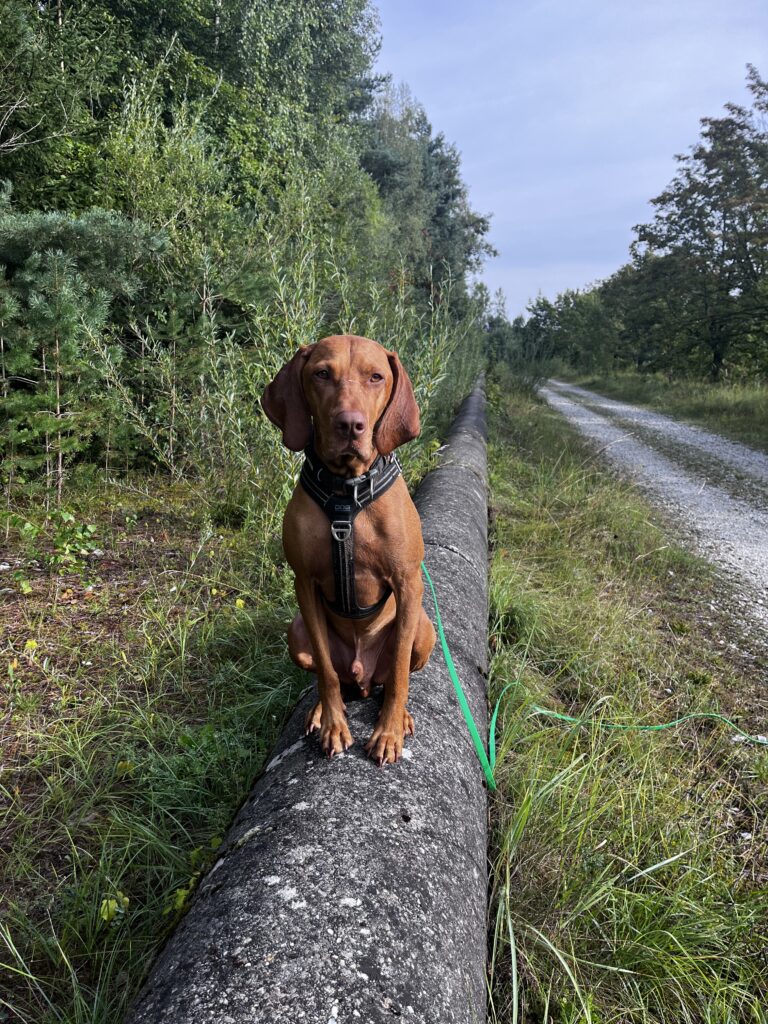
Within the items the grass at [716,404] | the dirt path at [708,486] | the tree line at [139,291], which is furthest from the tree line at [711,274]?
the tree line at [139,291]

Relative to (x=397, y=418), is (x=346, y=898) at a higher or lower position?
lower

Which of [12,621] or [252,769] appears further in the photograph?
[12,621]

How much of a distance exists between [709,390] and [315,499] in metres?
18.6

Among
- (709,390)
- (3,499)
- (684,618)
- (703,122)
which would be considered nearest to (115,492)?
(3,499)

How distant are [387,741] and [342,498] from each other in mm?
688

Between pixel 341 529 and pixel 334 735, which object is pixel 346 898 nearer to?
pixel 334 735

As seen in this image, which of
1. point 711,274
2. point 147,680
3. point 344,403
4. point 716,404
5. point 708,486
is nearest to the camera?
point 344,403

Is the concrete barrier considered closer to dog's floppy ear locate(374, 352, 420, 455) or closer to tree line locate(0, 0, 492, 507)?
dog's floppy ear locate(374, 352, 420, 455)

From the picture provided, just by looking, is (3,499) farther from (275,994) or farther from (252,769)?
(275,994)

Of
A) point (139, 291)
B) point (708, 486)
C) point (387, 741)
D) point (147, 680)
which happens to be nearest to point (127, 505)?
point (139, 291)

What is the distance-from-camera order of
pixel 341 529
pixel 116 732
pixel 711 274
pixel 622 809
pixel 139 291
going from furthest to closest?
1. pixel 711 274
2. pixel 139 291
3. pixel 116 732
4. pixel 622 809
5. pixel 341 529

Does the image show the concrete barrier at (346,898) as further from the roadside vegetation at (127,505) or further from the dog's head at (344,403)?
the dog's head at (344,403)

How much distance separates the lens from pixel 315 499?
1.56 m

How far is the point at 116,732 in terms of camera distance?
2287 mm
